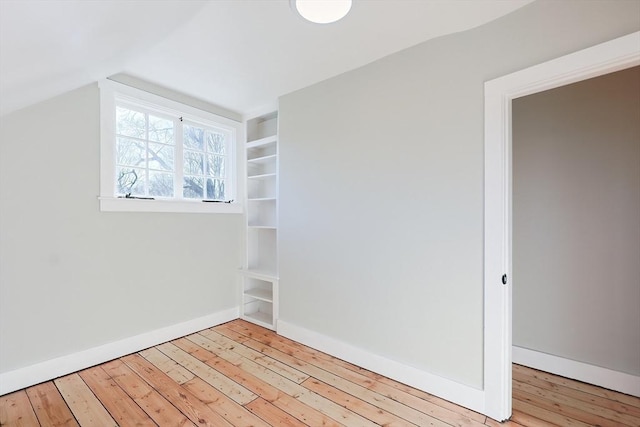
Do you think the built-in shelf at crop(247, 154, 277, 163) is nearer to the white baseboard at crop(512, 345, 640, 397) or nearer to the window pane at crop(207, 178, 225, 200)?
the window pane at crop(207, 178, 225, 200)

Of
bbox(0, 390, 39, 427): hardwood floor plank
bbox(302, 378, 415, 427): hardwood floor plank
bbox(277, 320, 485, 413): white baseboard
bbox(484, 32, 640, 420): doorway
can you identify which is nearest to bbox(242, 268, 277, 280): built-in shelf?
bbox(277, 320, 485, 413): white baseboard

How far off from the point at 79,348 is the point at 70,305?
36 centimetres

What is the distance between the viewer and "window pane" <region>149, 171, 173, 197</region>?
9.21 ft

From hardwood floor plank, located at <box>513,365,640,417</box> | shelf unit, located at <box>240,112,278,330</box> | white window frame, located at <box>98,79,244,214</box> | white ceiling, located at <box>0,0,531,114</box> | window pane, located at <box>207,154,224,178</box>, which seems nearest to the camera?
white ceiling, located at <box>0,0,531,114</box>

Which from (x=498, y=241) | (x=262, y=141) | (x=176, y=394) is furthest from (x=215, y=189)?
(x=498, y=241)

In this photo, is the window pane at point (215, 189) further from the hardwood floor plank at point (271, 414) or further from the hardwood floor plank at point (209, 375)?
the hardwood floor plank at point (271, 414)

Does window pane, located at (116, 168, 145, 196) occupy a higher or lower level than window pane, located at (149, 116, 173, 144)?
lower

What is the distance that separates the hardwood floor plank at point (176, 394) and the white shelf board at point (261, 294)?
1.17m

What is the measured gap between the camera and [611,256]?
6.78 ft

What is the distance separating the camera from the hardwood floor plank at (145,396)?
175 cm

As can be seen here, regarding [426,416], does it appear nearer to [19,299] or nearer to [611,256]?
[611,256]

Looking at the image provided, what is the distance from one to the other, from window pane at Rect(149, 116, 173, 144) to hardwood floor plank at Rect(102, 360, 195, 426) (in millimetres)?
2040

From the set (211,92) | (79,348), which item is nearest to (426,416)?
(79,348)

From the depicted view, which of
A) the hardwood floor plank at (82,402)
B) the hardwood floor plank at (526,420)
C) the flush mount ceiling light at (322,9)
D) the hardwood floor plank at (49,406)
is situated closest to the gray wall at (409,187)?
the hardwood floor plank at (526,420)
